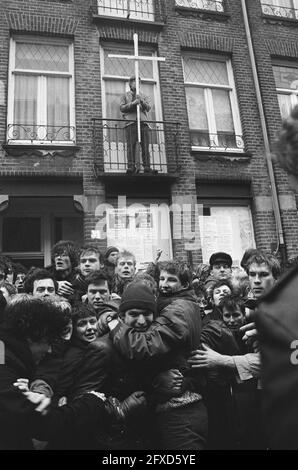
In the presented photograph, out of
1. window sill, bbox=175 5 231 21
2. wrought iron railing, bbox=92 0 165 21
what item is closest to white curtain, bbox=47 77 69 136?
wrought iron railing, bbox=92 0 165 21

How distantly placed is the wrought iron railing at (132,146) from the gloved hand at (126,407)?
5.99 metres

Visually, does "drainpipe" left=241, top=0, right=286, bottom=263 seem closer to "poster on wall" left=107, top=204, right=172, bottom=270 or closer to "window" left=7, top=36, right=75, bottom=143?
"poster on wall" left=107, top=204, right=172, bottom=270

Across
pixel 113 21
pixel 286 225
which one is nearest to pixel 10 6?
pixel 113 21

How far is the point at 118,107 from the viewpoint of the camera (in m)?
8.98

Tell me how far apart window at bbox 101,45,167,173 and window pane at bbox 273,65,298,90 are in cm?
289

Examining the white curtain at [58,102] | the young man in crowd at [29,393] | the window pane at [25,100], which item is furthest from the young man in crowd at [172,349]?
the window pane at [25,100]

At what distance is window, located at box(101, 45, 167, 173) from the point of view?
850cm

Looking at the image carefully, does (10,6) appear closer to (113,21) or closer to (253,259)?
(113,21)

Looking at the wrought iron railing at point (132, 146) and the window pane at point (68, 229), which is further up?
the wrought iron railing at point (132, 146)

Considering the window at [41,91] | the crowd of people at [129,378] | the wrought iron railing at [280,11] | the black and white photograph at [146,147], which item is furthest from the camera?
the wrought iron railing at [280,11]

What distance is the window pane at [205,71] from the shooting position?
9.61 metres

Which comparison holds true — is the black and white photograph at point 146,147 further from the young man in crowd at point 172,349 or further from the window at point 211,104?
the young man in crowd at point 172,349

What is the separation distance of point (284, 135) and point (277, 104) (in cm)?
880

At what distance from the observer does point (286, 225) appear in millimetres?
8703
